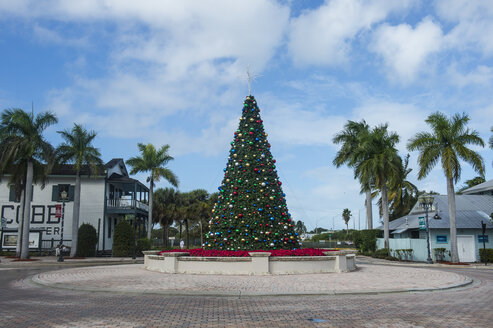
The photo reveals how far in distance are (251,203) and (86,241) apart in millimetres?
22391

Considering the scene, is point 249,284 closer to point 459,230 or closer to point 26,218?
point 26,218

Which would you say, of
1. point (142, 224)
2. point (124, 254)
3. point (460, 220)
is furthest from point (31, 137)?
point (460, 220)

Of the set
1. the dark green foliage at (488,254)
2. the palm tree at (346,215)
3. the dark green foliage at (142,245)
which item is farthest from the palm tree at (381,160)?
the palm tree at (346,215)

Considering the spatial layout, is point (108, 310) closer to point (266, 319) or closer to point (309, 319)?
point (266, 319)

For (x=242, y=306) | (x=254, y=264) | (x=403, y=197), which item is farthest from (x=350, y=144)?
(x=242, y=306)

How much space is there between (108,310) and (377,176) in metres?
28.0

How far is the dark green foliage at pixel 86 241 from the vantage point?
3509 cm

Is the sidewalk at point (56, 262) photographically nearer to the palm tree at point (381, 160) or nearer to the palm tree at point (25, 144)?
the palm tree at point (25, 144)

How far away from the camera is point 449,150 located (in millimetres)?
27719

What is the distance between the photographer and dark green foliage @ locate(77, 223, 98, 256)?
35.1 metres

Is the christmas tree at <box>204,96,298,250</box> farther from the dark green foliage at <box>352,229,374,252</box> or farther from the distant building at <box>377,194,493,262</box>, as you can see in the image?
the dark green foliage at <box>352,229,374,252</box>

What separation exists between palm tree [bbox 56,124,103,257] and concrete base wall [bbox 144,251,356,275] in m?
20.1

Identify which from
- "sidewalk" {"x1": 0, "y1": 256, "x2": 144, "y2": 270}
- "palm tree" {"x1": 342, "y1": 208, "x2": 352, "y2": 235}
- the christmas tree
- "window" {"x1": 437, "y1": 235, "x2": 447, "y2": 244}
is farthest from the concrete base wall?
"palm tree" {"x1": 342, "y1": 208, "x2": 352, "y2": 235}

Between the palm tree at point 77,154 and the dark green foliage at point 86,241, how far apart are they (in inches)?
26.1
